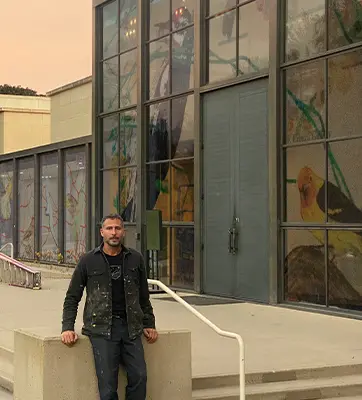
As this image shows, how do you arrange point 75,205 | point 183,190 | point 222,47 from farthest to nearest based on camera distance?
point 75,205, point 183,190, point 222,47

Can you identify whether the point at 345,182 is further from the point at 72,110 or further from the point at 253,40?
the point at 72,110

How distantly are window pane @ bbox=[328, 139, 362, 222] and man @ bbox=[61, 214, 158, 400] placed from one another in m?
7.35

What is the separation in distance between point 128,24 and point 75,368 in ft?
50.3

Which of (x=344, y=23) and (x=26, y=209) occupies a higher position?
(x=344, y=23)

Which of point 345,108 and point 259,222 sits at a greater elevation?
point 345,108

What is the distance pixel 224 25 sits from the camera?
1758cm

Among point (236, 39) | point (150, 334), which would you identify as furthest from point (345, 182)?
point (150, 334)

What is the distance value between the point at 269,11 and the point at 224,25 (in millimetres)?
1741

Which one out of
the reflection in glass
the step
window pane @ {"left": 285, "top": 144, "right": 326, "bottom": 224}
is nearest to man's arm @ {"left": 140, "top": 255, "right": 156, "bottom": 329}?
the step

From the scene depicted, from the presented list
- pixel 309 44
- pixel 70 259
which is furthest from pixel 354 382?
pixel 70 259

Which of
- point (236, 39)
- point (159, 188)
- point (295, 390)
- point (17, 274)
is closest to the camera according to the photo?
point (295, 390)

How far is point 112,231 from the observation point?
7227 millimetres

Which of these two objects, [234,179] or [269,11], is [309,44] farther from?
[234,179]

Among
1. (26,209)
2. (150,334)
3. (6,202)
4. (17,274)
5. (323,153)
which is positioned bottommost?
(17,274)
